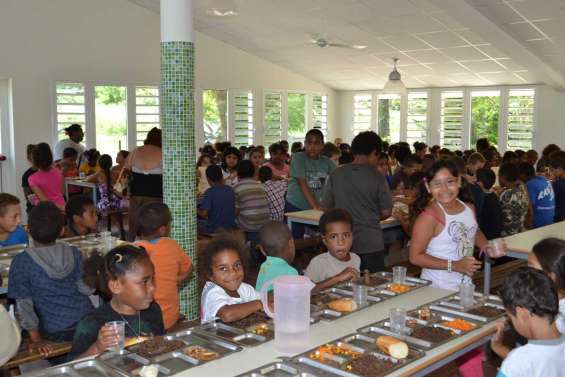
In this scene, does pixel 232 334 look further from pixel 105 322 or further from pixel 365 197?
pixel 365 197

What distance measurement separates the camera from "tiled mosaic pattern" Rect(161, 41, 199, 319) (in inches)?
186

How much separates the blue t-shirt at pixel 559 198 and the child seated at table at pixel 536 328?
16.2ft

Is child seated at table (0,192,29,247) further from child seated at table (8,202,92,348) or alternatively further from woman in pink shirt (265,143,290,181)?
woman in pink shirt (265,143,290,181)

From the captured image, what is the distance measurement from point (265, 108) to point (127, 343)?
1193 cm

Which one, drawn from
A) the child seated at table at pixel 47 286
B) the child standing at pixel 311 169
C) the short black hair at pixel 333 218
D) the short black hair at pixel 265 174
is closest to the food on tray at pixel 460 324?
the short black hair at pixel 333 218

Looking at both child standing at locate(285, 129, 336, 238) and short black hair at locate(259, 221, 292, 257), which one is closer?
short black hair at locate(259, 221, 292, 257)

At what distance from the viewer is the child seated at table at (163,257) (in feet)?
11.9

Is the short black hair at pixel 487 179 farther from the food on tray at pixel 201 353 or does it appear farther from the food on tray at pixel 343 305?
the food on tray at pixel 201 353

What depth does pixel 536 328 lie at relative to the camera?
215 centimetres

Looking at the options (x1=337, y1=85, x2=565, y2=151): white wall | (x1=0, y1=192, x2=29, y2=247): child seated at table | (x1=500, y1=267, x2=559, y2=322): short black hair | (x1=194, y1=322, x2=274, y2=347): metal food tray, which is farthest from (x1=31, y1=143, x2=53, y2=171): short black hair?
(x1=337, y1=85, x2=565, y2=151): white wall

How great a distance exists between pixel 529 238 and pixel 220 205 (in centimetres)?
303

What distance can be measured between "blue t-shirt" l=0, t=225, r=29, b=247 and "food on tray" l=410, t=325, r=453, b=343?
3.46 m

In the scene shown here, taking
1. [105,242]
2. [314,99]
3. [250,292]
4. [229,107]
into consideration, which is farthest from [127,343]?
[314,99]

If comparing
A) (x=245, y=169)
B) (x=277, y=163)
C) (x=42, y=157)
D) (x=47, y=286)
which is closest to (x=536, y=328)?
(x=47, y=286)
